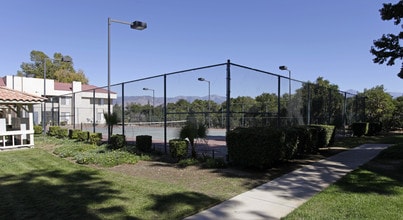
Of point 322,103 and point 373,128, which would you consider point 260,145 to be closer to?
point 322,103

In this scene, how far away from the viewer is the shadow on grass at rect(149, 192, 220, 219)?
4.79m

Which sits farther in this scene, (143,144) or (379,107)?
(379,107)

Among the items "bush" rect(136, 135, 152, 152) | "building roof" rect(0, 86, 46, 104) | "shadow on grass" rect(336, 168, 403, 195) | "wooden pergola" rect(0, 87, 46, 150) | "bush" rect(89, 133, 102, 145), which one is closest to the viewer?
"shadow on grass" rect(336, 168, 403, 195)

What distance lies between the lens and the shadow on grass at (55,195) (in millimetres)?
4828

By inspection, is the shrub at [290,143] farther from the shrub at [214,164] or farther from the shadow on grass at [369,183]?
the shadow on grass at [369,183]

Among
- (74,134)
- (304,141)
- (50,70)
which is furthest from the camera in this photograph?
(50,70)

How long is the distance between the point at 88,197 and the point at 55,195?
2.38ft

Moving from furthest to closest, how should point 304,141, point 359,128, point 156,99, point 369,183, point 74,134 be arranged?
point 359,128 → point 74,134 → point 156,99 → point 304,141 → point 369,183

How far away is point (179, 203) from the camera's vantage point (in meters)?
5.30

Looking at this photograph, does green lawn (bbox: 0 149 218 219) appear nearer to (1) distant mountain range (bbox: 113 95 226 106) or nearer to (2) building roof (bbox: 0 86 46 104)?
(1) distant mountain range (bbox: 113 95 226 106)

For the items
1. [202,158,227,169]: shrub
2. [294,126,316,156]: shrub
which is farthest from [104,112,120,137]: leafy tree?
[294,126,316,156]: shrub

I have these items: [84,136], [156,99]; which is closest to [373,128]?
[156,99]

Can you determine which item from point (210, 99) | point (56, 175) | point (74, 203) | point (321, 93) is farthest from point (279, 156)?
point (321, 93)

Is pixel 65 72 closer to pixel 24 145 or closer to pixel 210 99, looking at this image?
pixel 24 145
